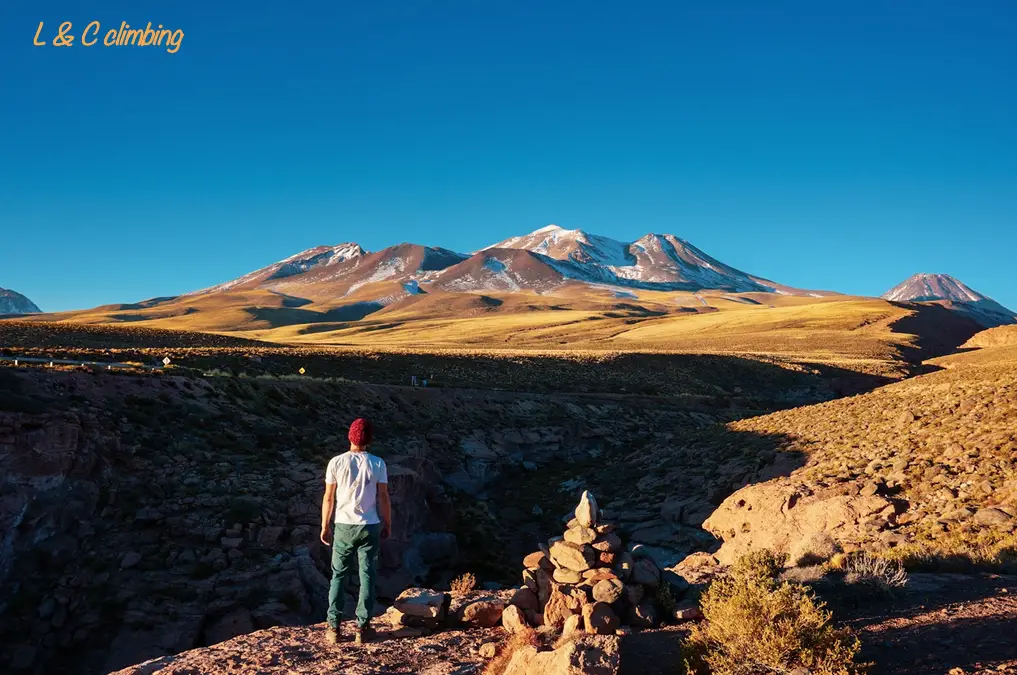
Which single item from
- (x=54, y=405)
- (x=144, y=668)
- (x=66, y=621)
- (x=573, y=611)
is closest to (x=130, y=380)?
(x=54, y=405)

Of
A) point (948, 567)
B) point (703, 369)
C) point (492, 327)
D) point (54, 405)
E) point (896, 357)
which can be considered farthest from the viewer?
point (492, 327)

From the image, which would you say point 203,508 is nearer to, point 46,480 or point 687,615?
point 46,480

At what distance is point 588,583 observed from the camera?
9.23 meters

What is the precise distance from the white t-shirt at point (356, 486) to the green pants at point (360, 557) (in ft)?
0.46

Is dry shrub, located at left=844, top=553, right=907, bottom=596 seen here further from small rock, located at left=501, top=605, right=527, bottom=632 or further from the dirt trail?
small rock, located at left=501, top=605, right=527, bottom=632

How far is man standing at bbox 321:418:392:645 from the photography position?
877 cm

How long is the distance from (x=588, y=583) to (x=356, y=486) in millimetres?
3784

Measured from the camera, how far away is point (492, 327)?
154 metres

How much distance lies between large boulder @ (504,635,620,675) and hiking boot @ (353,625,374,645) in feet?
8.61

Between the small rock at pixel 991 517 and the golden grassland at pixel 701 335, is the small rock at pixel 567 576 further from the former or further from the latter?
the golden grassland at pixel 701 335

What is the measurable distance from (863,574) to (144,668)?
11.5 meters

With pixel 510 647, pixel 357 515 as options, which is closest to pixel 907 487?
pixel 510 647

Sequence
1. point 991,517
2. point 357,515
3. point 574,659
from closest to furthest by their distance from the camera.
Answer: point 574,659 < point 357,515 < point 991,517

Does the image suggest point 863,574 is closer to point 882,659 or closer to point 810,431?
point 882,659
